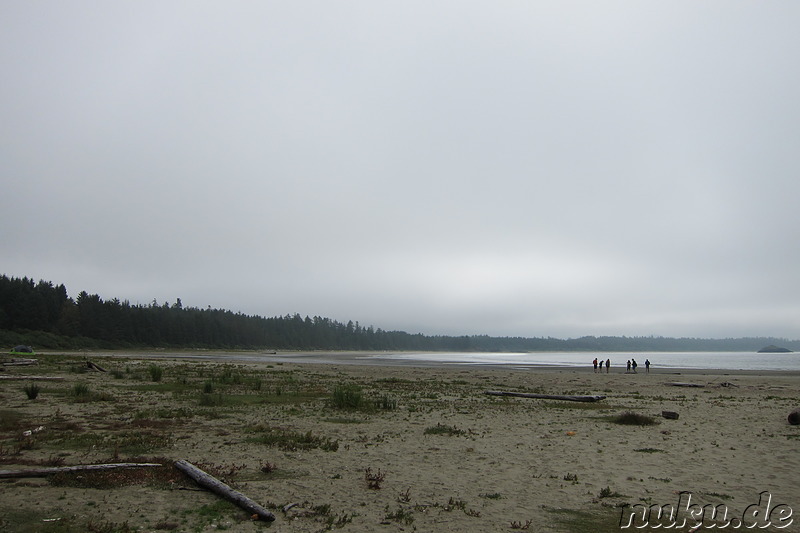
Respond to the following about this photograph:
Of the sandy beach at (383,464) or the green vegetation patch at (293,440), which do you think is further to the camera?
the green vegetation patch at (293,440)

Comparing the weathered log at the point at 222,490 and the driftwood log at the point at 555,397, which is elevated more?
the weathered log at the point at 222,490

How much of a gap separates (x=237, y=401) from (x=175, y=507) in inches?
555

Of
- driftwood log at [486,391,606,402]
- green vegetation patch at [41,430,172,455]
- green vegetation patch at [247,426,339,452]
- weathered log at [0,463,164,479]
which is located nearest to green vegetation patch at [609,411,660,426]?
driftwood log at [486,391,606,402]

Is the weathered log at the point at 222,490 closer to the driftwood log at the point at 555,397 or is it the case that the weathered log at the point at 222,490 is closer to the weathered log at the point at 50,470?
the weathered log at the point at 50,470

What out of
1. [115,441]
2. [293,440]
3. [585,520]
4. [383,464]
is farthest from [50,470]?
[585,520]

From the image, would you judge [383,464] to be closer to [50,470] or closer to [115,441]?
[50,470]

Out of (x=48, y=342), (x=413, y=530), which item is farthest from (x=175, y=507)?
(x=48, y=342)

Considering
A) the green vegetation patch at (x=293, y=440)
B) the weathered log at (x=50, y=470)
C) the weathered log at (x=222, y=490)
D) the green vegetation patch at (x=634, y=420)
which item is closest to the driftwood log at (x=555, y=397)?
the green vegetation patch at (x=634, y=420)

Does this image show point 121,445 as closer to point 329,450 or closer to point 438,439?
point 329,450

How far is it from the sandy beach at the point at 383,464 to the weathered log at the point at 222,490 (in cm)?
15

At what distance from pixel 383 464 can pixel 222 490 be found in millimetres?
4160

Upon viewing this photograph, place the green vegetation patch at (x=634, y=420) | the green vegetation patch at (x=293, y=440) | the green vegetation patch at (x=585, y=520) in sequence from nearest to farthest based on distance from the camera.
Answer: the green vegetation patch at (x=585, y=520) → the green vegetation patch at (x=293, y=440) → the green vegetation patch at (x=634, y=420)

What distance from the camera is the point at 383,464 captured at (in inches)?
474

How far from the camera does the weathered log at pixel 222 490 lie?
26.7 ft
